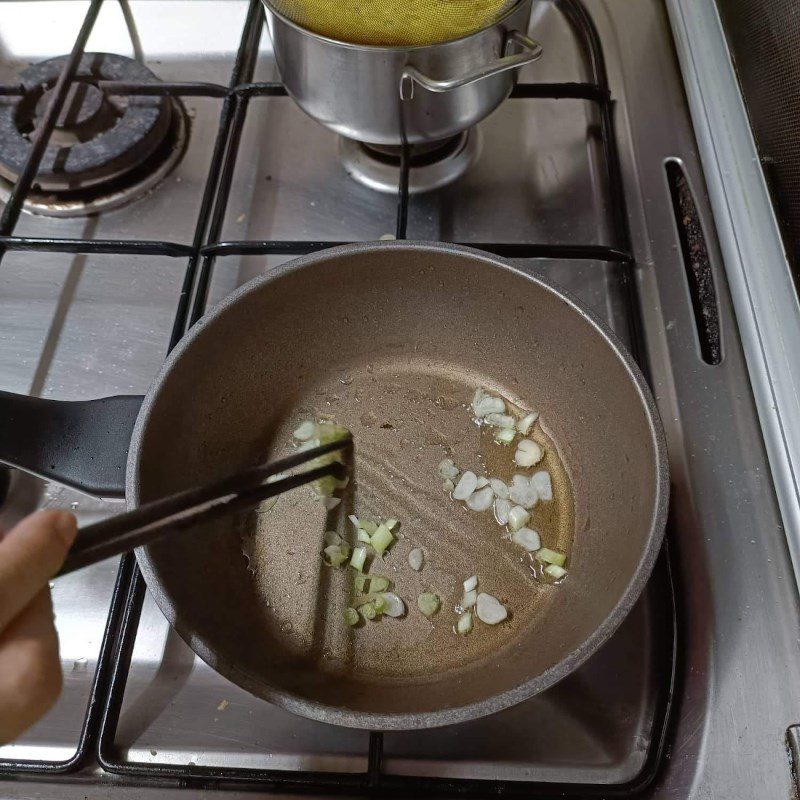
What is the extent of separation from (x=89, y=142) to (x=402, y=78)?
341mm

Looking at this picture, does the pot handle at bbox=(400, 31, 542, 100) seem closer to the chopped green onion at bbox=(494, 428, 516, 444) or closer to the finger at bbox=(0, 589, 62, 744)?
the chopped green onion at bbox=(494, 428, 516, 444)

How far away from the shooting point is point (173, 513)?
1.25 ft

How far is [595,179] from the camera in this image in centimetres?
69

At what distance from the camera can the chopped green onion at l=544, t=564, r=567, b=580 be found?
0.52m

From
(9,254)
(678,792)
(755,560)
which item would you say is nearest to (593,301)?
(755,560)

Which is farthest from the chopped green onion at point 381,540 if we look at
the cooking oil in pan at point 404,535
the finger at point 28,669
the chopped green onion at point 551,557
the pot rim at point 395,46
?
the pot rim at point 395,46

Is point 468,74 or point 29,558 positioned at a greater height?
point 468,74

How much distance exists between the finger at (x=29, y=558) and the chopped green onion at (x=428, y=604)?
0.28m

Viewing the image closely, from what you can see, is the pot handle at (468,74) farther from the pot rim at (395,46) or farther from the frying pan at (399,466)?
the frying pan at (399,466)

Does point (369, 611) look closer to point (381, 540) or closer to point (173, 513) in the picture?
point (381, 540)

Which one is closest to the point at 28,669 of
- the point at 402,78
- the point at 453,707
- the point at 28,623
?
the point at 28,623

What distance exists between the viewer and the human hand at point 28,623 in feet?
0.95

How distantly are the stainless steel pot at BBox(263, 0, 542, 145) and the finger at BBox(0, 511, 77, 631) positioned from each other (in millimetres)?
402

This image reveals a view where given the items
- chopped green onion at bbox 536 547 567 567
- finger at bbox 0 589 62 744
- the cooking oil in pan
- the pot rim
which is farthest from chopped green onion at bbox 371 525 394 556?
the pot rim
